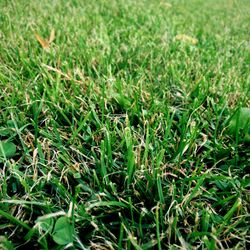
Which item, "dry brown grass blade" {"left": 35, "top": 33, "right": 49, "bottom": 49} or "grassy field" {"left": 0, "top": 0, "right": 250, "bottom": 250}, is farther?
"dry brown grass blade" {"left": 35, "top": 33, "right": 49, "bottom": 49}

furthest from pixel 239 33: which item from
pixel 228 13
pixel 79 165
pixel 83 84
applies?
pixel 79 165

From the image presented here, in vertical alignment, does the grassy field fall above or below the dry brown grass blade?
below

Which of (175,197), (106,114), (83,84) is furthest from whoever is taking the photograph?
(83,84)

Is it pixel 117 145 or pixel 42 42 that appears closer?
pixel 117 145

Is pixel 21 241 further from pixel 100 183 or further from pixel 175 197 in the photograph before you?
pixel 175 197

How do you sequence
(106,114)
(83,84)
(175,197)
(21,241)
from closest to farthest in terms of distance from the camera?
(21,241) < (175,197) < (106,114) < (83,84)

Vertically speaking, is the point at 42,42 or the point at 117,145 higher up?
the point at 42,42

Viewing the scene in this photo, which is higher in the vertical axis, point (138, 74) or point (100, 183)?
point (138, 74)

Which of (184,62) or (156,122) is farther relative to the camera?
(184,62)
